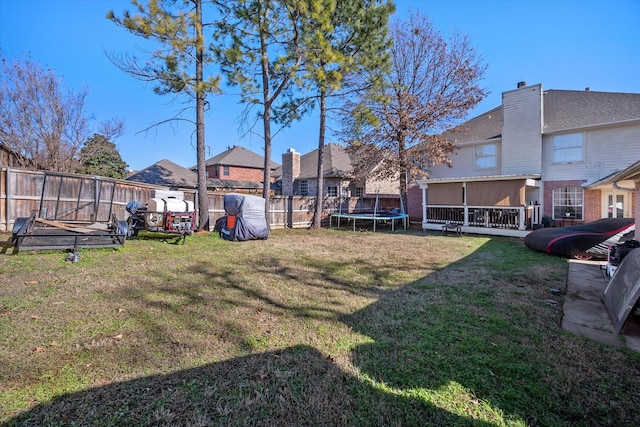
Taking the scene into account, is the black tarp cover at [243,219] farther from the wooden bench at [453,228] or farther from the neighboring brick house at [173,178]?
the neighboring brick house at [173,178]

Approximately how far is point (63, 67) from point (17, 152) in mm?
5253

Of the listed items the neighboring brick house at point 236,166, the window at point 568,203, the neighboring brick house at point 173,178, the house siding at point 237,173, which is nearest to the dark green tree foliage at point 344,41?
the window at point 568,203

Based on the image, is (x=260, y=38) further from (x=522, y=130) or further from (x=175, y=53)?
(x=522, y=130)

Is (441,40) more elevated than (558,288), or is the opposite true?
(441,40)

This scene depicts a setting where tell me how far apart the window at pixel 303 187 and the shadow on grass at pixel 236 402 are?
23.0m

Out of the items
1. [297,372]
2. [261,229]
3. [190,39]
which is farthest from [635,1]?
[190,39]

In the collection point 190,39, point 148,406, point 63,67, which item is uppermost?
point 63,67

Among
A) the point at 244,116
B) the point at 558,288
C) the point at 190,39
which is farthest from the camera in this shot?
the point at 244,116

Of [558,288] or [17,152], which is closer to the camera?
[558,288]

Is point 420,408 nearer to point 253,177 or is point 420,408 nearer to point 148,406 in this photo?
point 148,406

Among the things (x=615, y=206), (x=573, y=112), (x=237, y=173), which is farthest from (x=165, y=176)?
(x=615, y=206)

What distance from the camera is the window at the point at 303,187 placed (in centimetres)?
2518

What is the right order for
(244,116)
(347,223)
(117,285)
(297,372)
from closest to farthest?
(297,372), (117,285), (244,116), (347,223)

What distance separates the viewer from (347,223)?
1834 cm
